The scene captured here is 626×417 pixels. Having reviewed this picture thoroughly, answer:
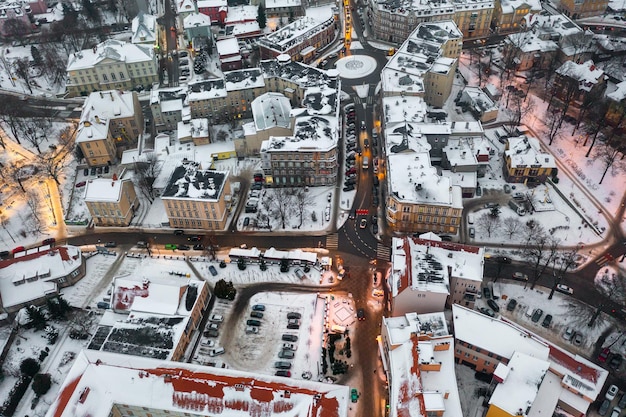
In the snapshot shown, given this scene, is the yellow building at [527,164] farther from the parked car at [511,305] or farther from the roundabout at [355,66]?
the roundabout at [355,66]

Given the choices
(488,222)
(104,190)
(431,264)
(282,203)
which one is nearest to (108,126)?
(104,190)

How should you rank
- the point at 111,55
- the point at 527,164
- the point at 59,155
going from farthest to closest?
the point at 111,55 → the point at 59,155 → the point at 527,164

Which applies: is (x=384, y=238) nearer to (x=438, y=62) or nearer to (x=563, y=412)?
(x=563, y=412)

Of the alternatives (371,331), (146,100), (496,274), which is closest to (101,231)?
(146,100)

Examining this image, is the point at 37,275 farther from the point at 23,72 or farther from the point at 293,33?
the point at 293,33

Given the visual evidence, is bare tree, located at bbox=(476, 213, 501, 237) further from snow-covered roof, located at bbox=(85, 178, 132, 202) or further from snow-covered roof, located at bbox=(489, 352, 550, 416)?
snow-covered roof, located at bbox=(85, 178, 132, 202)

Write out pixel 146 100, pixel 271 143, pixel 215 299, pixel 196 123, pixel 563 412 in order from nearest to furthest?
pixel 563 412, pixel 215 299, pixel 271 143, pixel 196 123, pixel 146 100

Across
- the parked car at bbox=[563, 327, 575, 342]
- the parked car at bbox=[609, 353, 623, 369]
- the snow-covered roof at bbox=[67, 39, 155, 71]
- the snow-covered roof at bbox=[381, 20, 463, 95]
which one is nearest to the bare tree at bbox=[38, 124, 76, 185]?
the snow-covered roof at bbox=[67, 39, 155, 71]
